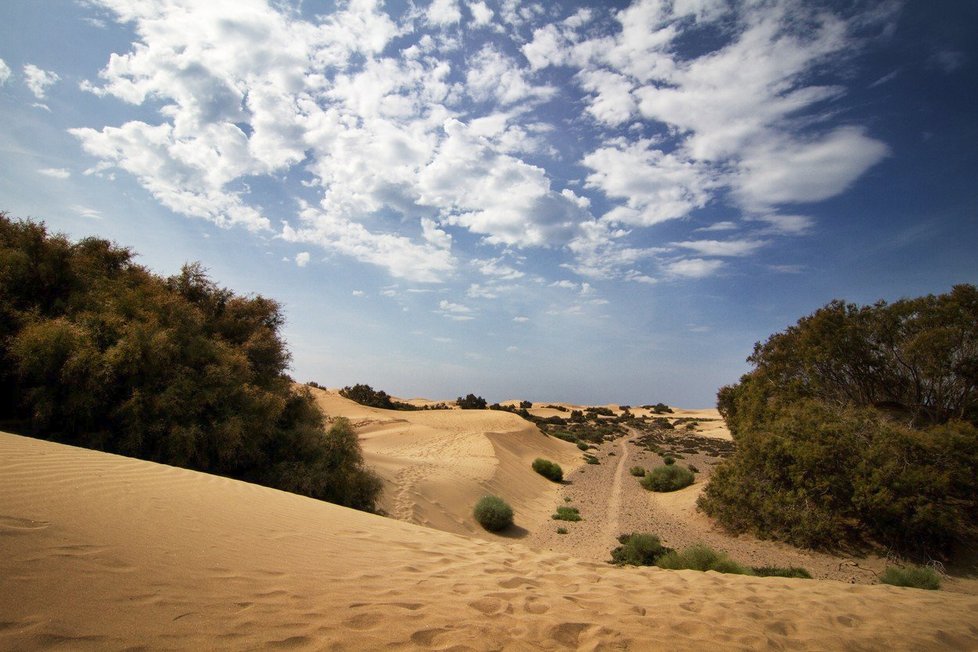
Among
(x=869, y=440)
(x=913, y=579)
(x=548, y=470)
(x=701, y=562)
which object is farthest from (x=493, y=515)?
(x=869, y=440)

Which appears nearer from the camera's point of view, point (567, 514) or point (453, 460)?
point (567, 514)

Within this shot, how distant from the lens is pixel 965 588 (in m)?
9.70

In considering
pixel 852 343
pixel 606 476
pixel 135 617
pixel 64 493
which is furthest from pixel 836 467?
pixel 64 493

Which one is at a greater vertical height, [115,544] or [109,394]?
[109,394]

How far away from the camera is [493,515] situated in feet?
46.3

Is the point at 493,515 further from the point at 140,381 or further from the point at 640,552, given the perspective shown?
the point at 140,381

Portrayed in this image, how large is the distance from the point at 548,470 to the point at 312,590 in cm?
2005

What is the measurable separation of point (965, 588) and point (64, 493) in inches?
647

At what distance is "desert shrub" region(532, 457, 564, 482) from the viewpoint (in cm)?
2283

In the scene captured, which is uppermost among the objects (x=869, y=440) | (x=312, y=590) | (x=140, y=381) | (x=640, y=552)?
(x=869, y=440)

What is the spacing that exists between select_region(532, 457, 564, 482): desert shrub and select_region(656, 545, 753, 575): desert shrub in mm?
14013

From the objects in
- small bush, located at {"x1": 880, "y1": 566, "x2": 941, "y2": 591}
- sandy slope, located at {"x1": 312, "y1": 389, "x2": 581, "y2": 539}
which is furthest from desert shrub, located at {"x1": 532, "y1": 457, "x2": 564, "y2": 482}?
small bush, located at {"x1": 880, "y1": 566, "x2": 941, "y2": 591}

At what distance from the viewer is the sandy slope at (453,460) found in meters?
14.4

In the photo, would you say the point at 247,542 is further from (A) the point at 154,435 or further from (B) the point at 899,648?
(B) the point at 899,648
